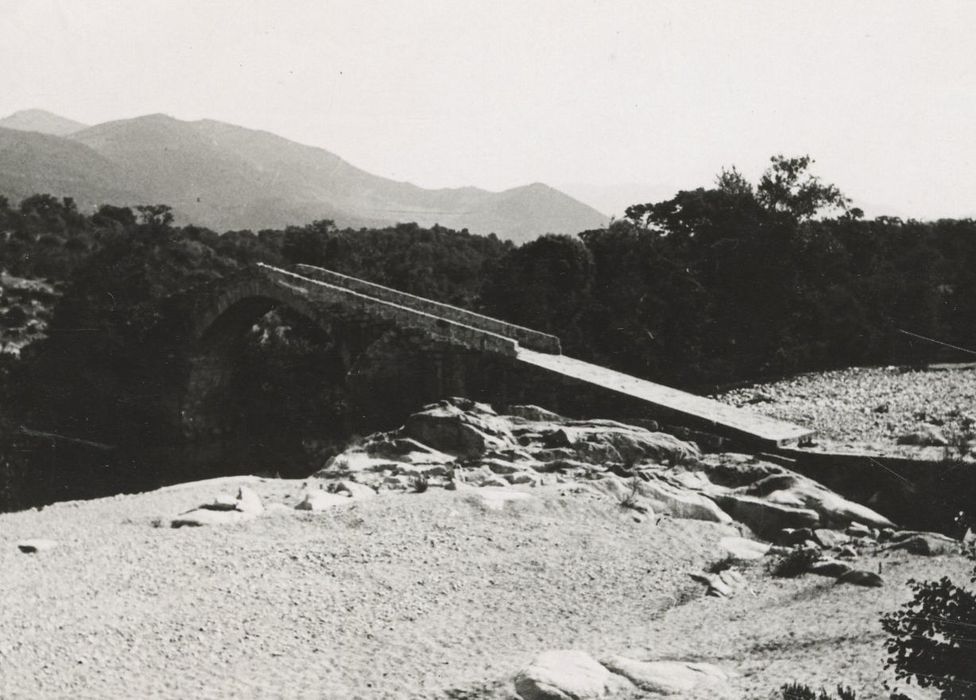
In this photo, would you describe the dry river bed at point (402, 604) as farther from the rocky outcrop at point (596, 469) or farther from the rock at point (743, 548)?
the rocky outcrop at point (596, 469)

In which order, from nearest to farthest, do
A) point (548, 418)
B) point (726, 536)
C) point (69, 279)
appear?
point (726, 536), point (548, 418), point (69, 279)

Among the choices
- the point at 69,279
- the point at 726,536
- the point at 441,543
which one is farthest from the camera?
the point at 69,279

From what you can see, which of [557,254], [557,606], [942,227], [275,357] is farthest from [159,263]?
[942,227]

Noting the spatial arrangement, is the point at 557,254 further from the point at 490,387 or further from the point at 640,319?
the point at 490,387

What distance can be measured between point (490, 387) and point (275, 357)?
1107 cm

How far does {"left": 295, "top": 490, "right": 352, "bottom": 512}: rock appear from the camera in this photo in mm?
8734

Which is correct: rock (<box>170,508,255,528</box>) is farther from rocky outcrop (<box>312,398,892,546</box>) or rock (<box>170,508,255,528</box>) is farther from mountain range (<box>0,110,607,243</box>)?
mountain range (<box>0,110,607,243</box>)

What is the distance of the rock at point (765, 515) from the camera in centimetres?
891

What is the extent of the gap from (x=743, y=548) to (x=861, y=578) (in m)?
1.62

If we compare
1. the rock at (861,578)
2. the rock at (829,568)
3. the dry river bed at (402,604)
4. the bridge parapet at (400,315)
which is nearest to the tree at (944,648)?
the dry river bed at (402,604)

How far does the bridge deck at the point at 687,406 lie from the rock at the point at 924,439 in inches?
48.0

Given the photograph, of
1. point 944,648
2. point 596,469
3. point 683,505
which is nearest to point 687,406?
point 596,469

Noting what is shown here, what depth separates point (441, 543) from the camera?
758 cm

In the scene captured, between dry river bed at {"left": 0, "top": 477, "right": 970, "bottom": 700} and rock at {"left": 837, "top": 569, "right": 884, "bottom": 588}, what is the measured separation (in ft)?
0.33
